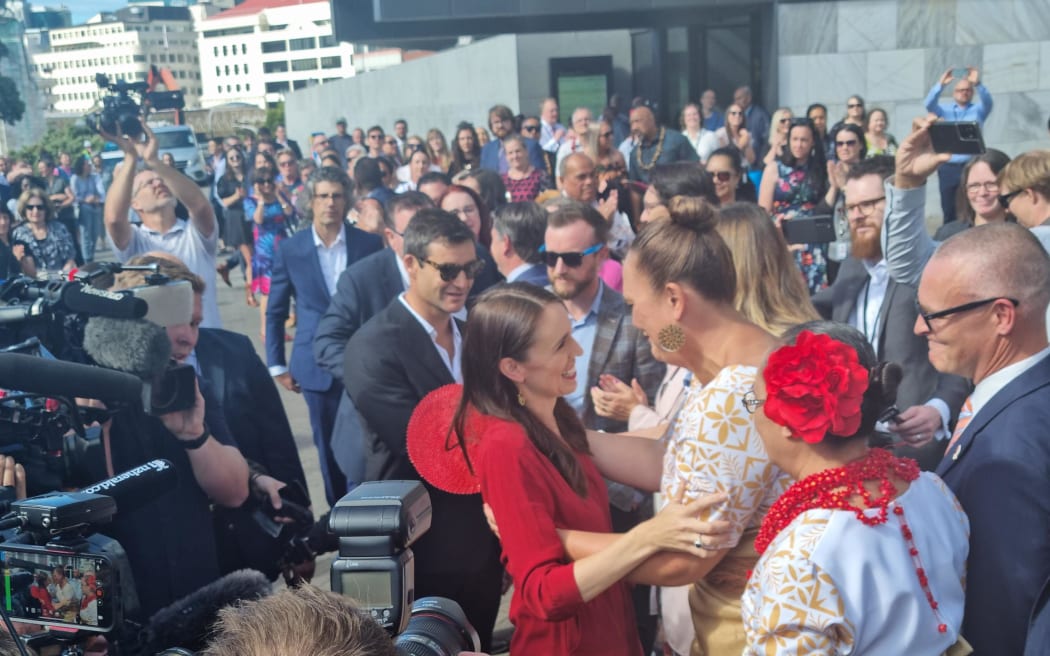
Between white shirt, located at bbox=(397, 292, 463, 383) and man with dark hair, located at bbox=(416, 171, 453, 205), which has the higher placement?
man with dark hair, located at bbox=(416, 171, 453, 205)

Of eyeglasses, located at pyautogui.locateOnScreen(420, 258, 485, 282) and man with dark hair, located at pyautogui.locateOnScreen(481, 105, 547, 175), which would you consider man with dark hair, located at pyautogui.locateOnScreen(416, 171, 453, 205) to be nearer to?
eyeglasses, located at pyautogui.locateOnScreen(420, 258, 485, 282)

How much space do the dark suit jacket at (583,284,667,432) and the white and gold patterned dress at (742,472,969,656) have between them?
1.86 m

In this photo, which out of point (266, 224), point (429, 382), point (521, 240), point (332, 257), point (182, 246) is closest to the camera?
point (429, 382)

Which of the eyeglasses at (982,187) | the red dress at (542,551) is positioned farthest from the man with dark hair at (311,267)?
the eyeglasses at (982,187)

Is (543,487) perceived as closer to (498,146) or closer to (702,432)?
(702,432)

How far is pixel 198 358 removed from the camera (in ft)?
12.4

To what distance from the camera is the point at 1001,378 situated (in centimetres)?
244

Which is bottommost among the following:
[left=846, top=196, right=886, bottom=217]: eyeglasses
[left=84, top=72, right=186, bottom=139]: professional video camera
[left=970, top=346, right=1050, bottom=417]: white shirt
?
[left=970, top=346, right=1050, bottom=417]: white shirt

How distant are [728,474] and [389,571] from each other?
79 centimetres

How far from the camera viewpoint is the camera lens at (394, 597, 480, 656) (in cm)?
184

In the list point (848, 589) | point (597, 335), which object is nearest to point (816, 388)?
point (848, 589)

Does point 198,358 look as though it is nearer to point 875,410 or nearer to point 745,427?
point 745,427

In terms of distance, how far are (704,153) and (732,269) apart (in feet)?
33.1

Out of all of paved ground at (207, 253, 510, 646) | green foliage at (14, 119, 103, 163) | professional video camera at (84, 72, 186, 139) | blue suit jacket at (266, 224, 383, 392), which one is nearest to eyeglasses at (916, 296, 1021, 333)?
paved ground at (207, 253, 510, 646)
